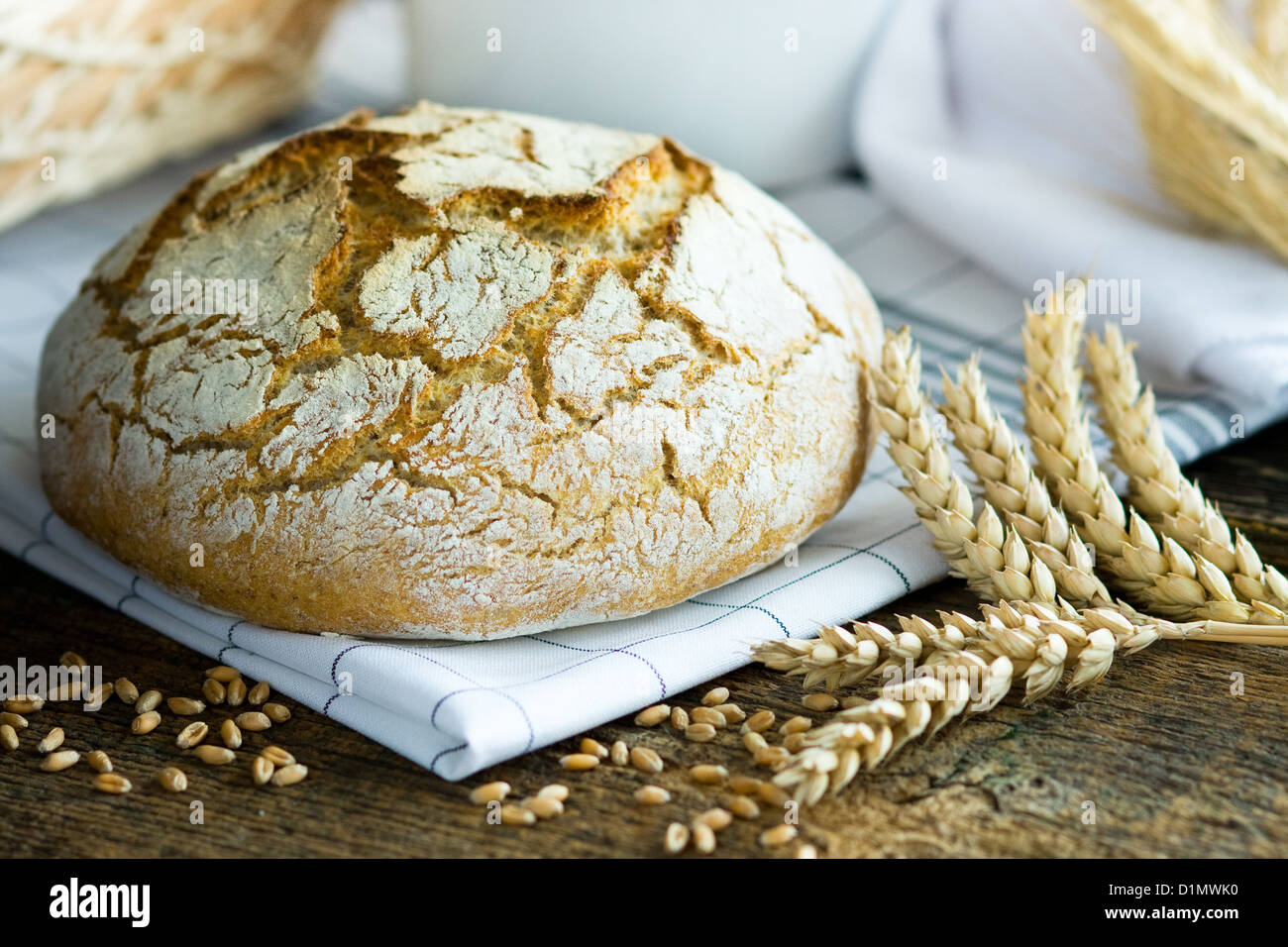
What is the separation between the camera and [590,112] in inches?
71.5

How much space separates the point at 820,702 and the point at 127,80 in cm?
133

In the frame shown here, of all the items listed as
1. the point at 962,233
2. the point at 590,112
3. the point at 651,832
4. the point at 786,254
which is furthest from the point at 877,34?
the point at 651,832

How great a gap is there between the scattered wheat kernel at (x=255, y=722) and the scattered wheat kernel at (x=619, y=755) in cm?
30

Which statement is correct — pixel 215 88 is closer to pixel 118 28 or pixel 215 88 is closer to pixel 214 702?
pixel 118 28

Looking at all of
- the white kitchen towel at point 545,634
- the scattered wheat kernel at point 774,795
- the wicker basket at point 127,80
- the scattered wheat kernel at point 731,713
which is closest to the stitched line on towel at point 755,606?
the white kitchen towel at point 545,634

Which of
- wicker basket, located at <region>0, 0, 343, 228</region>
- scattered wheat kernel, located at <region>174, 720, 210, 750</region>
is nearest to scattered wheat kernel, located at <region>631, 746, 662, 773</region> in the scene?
scattered wheat kernel, located at <region>174, 720, 210, 750</region>

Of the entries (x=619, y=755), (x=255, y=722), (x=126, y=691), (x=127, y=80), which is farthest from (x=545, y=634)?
(x=127, y=80)

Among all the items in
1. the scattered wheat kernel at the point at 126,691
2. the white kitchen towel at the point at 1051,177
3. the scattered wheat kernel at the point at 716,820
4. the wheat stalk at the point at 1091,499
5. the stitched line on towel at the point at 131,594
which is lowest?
the scattered wheat kernel at the point at 126,691

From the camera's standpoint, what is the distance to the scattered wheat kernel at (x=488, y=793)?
1.01 meters

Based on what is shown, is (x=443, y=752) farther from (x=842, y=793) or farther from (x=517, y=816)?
(x=842, y=793)

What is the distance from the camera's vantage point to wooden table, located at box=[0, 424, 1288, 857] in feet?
3.20

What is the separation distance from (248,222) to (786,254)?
1.79 ft

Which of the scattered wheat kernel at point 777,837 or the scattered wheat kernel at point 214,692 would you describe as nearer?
the scattered wheat kernel at point 777,837

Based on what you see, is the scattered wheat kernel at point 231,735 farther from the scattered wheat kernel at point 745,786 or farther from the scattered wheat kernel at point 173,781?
the scattered wheat kernel at point 745,786
